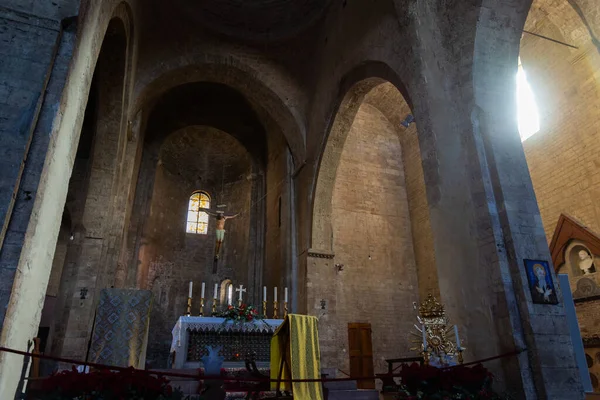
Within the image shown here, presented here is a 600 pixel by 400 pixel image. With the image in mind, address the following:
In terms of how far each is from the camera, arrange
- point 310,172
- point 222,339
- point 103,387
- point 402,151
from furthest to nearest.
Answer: point 402,151 → point 310,172 → point 222,339 → point 103,387

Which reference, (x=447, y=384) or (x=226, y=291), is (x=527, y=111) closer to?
(x=447, y=384)

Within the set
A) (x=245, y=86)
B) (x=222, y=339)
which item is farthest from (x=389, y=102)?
(x=222, y=339)

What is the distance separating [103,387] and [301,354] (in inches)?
98.4

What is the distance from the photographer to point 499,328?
434 cm

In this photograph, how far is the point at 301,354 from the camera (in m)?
4.79

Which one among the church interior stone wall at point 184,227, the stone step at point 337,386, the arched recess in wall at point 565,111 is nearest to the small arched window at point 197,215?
the church interior stone wall at point 184,227

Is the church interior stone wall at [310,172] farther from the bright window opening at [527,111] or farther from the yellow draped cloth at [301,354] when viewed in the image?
the yellow draped cloth at [301,354]

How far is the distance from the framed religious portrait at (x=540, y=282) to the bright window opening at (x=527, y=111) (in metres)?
7.73

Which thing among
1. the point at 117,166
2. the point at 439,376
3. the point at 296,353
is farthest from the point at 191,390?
the point at 117,166

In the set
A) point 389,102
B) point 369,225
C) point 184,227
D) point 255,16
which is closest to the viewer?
point 255,16

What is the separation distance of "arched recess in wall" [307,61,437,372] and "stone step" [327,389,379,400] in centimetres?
314

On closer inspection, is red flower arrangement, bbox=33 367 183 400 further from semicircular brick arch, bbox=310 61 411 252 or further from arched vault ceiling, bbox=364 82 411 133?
arched vault ceiling, bbox=364 82 411 133

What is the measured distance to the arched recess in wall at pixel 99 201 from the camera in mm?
7516

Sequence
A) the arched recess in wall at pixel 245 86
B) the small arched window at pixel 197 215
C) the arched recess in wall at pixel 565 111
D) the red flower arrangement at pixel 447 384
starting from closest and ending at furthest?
the red flower arrangement at pixel 447 384 < the arched recess in wall at pixel 565 111 < the arched recess in wall at pixel 245 86 < the small arched window at pixel 197 215
